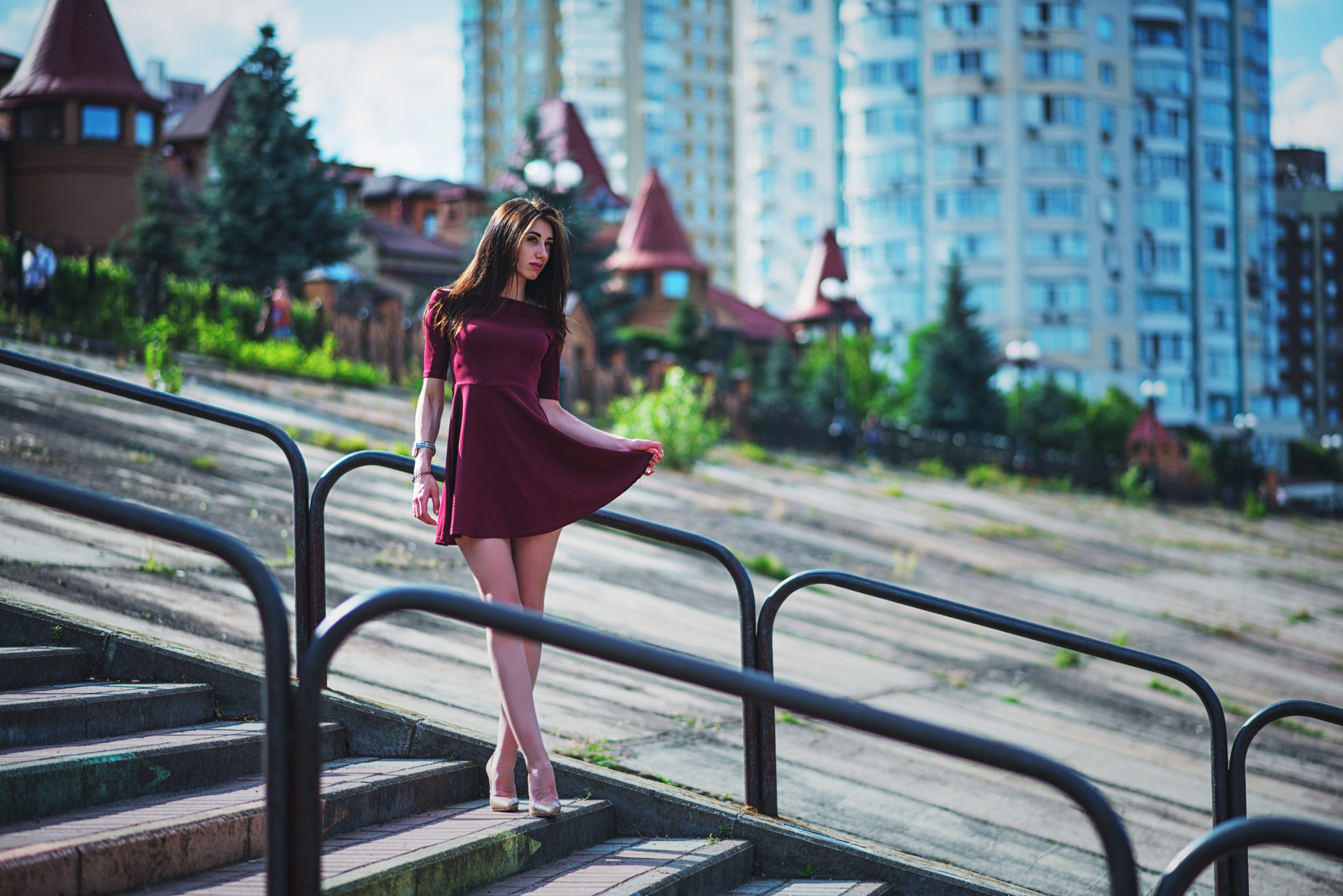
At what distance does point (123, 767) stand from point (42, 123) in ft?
127

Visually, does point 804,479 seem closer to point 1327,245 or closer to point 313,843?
point 313,843

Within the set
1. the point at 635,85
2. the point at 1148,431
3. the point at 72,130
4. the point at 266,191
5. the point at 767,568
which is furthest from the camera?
the point at 635,85

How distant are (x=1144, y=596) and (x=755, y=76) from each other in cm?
7745

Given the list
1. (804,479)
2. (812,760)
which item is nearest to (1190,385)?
(804,479)

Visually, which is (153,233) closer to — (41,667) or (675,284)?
(675,284)

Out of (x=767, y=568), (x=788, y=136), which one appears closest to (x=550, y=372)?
(x=767, y=568)

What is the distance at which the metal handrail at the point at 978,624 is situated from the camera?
4.34 metres

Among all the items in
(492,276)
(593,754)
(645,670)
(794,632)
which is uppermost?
(492,276)

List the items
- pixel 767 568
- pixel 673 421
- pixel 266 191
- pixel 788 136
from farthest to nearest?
pixel 788 136
pixel 266 191
pixel 673 421
pixel 767 568

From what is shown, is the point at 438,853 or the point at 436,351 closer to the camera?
the point at 438,853

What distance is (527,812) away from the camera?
4.07 m

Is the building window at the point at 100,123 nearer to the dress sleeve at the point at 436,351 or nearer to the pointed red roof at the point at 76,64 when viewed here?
the pointed red roof at the point at 76,64

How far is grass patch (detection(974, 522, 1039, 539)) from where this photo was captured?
743 inches

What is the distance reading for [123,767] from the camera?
3.67m
